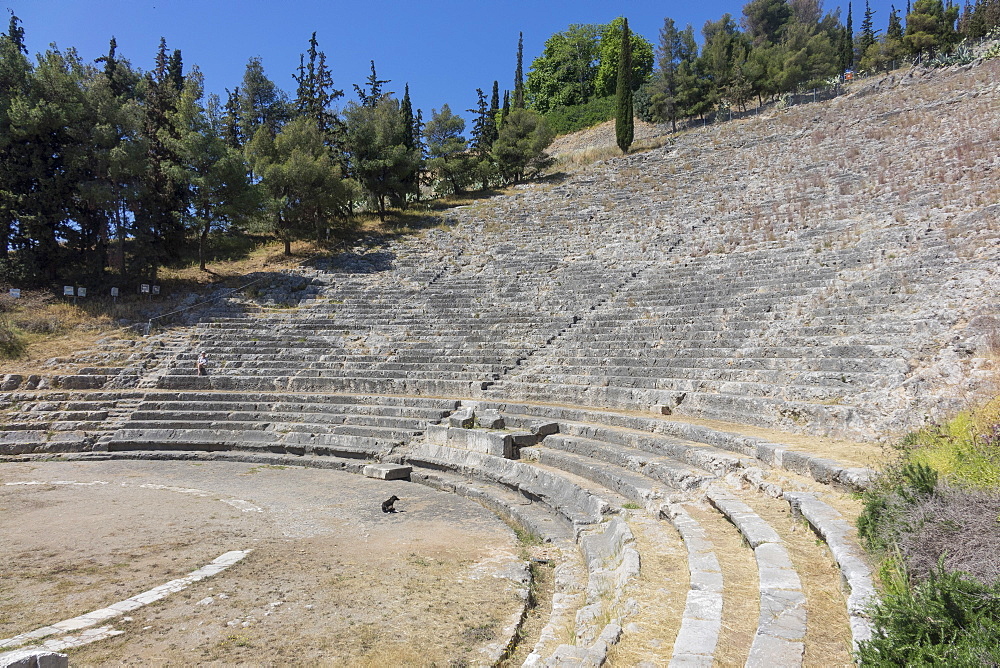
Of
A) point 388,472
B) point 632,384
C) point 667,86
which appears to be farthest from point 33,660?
point 667,86

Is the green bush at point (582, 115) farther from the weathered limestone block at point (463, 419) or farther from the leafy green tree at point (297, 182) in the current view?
the weathered limestone block at point (463, 419)

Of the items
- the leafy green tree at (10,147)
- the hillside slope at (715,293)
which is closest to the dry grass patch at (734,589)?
the hillside slope at (715,293)

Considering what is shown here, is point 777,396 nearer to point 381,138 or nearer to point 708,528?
point 708,528

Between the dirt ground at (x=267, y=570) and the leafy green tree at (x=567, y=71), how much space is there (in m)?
57.7

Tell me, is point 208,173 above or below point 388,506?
above

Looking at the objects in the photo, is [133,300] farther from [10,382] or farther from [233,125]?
[233,125]

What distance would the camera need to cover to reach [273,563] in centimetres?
634

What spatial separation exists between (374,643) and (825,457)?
522 cm

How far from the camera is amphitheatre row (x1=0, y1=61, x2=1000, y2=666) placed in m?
4.56

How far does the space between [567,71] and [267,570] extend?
2526 inches

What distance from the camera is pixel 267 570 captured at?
614 centimetres

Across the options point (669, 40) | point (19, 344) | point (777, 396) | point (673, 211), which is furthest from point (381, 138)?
point (669, 40)

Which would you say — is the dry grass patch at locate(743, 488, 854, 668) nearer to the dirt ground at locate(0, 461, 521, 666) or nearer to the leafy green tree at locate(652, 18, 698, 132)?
the dirt ground at locate(0, 461, 521, 666)

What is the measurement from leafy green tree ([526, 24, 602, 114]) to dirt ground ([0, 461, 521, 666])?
57691mm
